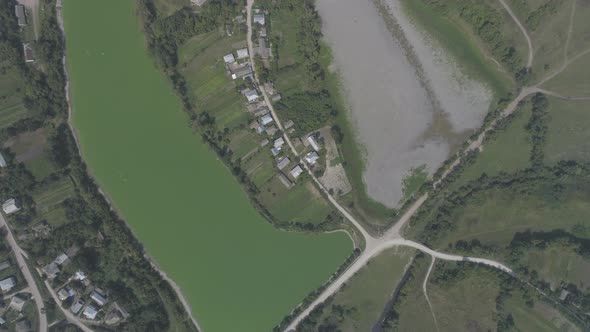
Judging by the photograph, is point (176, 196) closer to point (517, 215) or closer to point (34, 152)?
point (34, 152)

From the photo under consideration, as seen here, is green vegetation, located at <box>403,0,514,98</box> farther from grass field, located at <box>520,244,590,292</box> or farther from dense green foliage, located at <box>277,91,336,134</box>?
grass field, located at <box>520,244,590,292</box>

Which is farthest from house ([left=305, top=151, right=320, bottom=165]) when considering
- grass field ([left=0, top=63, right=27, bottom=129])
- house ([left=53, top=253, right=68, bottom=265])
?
grass field ([left=0, top=63, right=27, bottom=129])

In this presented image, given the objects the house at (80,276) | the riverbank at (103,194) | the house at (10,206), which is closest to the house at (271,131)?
the riverbank at (103,194)

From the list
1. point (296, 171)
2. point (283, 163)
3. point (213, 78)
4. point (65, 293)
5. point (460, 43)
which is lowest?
point (65, 293)

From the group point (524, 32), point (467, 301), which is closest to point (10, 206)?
point (467, 301)

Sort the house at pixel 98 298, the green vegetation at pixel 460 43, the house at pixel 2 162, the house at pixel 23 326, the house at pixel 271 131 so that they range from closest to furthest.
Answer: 1. the house at pixel 23 326
2. the house at pixel 98 298
3. the house at pixel 2 162
4. the house at pixel 271 131
5. the green vegetation at pixel 460 43

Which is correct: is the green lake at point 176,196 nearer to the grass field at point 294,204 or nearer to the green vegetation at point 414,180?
the grass field at point 294,204
